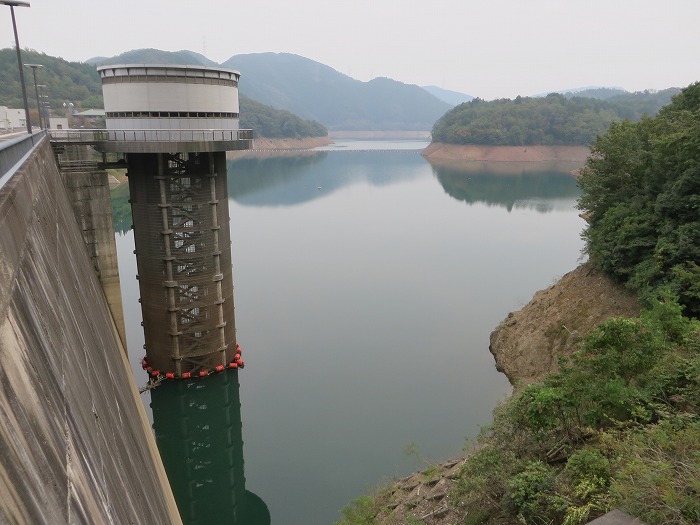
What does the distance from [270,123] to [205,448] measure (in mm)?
142235

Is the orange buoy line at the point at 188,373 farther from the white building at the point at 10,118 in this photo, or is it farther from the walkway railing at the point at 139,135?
the white building at the point at 10,118

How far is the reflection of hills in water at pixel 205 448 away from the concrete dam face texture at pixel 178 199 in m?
0.86

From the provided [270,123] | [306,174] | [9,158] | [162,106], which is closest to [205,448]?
[162,106]

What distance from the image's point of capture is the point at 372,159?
134875 mm

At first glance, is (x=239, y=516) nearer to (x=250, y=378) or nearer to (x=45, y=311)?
(x=250, y=378)

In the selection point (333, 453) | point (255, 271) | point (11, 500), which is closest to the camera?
point (11, 500)

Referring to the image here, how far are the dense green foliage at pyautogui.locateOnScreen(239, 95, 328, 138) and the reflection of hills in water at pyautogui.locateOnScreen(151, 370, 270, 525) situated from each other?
5081 inches

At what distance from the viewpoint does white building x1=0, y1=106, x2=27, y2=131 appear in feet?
110

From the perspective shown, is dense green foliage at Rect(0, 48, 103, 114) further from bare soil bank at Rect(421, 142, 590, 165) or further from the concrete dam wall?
bare soil bank at Rect(421, 142, 590, 165)

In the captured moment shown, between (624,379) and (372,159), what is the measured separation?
128m

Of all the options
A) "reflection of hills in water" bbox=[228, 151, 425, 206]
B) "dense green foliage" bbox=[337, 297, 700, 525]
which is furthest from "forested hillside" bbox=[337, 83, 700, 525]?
"reflection of hills in water" bbox=[228, 151, 425, 206]

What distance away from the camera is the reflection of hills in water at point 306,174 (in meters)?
72.1

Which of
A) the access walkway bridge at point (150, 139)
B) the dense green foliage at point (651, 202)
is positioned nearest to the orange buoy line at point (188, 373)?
the access walkway bridge at point (150, 139)

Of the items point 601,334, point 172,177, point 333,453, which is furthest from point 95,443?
point 172,177
